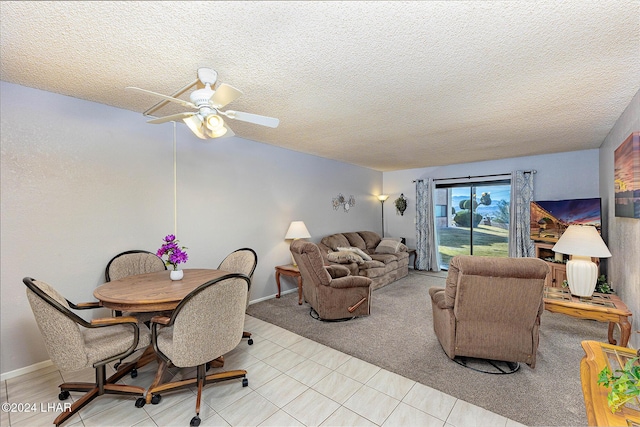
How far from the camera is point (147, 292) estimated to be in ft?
6.95

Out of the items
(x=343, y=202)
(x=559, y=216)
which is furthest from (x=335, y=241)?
(x=559, y=216)

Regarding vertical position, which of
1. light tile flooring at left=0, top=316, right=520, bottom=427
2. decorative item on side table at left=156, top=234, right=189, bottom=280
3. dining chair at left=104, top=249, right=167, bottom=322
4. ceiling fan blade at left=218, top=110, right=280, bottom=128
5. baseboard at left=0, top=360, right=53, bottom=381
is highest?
ceiling fan blade at left=218, top=110, right=280, bottom=128

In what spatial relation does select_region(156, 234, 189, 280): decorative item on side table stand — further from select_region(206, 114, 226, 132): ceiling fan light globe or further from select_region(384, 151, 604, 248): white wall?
select_region(384, 151, 604, 248): white wall

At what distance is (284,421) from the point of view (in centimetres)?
184

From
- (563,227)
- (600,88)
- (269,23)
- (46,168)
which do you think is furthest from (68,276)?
(563,227)

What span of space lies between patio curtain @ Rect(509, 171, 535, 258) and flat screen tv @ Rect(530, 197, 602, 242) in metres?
0.22

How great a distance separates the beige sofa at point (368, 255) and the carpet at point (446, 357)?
1.94 ft

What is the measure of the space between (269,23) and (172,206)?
2.52 meters

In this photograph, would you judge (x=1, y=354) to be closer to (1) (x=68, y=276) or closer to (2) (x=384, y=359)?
(1) (x=68, y=276)

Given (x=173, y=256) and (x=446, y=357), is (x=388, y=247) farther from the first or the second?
(x=173, y=256)

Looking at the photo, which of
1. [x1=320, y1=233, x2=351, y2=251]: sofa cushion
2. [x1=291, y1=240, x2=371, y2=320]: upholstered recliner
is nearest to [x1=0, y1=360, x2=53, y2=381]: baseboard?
[x1=291, y1=240, x2=371, y2=320]: upholstered recliner

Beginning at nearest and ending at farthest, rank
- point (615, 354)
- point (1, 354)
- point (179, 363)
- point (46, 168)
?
1. point (615, 354)
2. point (179, 363)
3. point (1, 354)
4. point (46, 168)

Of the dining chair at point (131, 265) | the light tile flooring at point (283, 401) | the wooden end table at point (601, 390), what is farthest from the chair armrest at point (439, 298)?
the dining chair at point (131, 265)

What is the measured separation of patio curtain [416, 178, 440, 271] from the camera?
641cm
